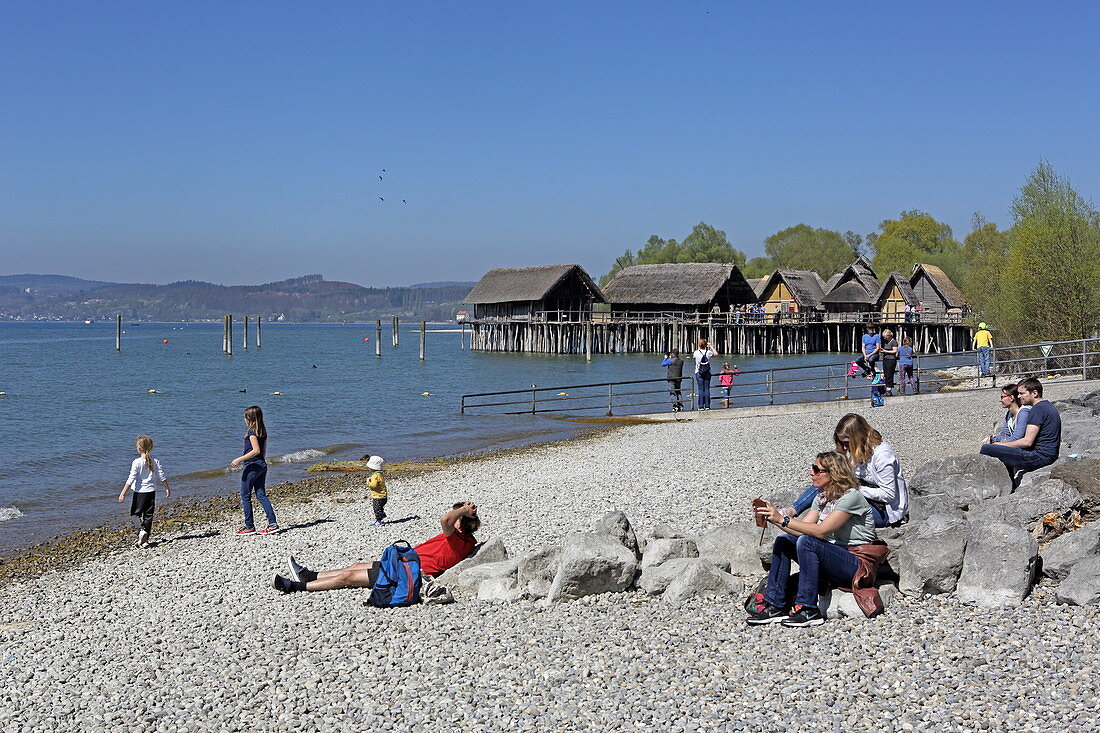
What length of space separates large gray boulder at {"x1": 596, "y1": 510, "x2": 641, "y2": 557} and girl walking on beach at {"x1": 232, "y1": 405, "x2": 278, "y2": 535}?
470 cm

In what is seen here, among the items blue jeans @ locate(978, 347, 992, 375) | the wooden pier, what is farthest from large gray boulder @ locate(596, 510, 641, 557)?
the wooden pier

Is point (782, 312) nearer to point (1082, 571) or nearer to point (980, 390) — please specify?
point (980, 390)

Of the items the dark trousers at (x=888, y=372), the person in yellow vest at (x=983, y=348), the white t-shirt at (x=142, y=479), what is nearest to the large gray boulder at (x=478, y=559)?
the white t-shirt at (x=142, y=479)

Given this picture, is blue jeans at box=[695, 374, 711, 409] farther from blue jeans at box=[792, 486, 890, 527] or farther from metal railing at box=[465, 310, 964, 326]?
metal railing at box=[465, 310, 964, 326]

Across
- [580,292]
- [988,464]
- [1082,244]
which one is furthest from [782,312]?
[988,464]

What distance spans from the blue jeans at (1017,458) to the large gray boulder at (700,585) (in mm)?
3965

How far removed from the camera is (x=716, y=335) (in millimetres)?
69438

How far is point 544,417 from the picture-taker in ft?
86.8

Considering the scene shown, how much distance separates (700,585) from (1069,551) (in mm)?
2564

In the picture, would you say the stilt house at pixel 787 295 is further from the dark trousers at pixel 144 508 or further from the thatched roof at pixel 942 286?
the dark trousers at pixel 144 508

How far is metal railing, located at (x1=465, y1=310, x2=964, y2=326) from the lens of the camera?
67.2 m

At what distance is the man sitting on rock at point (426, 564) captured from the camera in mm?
8195

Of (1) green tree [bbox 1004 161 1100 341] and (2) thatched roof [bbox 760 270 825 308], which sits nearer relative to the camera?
(1) green tree [bbox 1004 161 1100 341]

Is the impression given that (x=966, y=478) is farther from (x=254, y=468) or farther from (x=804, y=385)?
(x=804, y=385)
